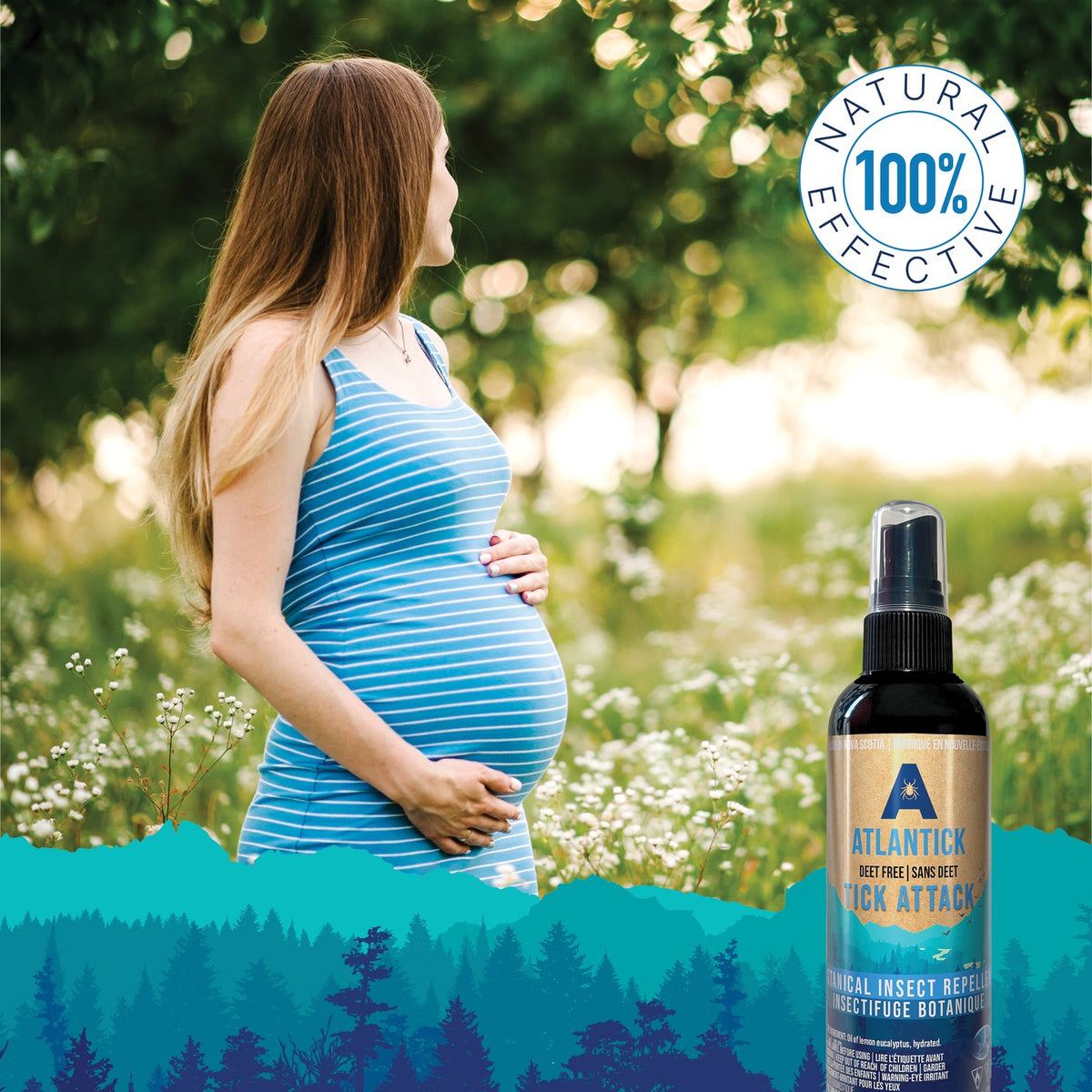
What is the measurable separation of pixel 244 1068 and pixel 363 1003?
0.18 metres

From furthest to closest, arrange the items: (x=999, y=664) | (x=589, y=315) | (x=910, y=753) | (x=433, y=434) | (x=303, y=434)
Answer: (x=589, y=315) < (x=999, y=664) < (x=433, y=434) < (x=303, y=434) < (x=910, y=753)

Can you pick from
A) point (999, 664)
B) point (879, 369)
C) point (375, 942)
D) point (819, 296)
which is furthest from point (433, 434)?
point (879, 369)

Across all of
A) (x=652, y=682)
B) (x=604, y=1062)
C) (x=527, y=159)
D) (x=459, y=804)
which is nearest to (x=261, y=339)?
(x=459, y=804)

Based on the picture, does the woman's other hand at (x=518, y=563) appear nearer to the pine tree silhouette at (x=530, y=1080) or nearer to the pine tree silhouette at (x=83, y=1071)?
the pine tree silhouette at (x=530, y=1080)

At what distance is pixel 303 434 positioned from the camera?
1.53 metres

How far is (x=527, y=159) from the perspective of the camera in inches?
220

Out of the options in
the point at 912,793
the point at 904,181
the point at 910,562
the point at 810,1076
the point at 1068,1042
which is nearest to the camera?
the point at 912,793

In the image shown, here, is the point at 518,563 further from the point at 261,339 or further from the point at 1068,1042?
the point at 1068,1042

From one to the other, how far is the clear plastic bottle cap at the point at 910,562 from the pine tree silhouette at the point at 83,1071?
1260mm

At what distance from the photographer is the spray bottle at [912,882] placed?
1391mm

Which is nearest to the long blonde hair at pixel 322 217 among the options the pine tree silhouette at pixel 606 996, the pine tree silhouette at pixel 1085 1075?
the pine tree silhouette at pixel 606 996

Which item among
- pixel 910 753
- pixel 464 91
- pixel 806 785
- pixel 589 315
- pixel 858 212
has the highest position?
pixel 589 315

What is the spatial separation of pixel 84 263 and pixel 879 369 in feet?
18.7

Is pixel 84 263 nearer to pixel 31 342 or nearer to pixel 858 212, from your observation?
pixel 31 342
